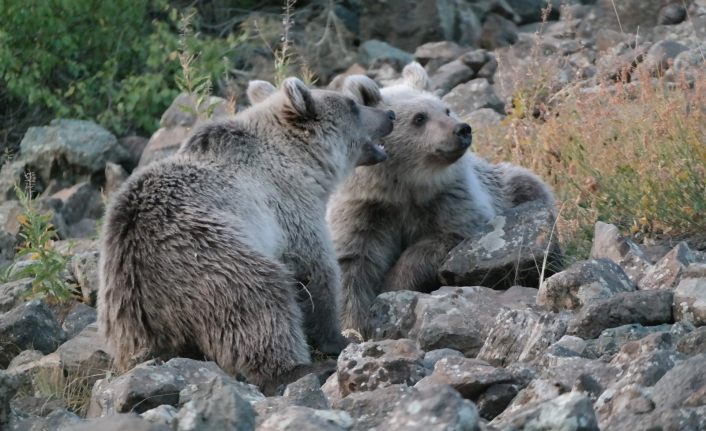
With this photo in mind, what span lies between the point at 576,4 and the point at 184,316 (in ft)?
36.5

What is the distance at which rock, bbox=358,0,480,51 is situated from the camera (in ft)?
50.3

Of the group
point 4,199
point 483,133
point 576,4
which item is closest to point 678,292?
point 483,133

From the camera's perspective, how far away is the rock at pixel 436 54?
13914 millimetres

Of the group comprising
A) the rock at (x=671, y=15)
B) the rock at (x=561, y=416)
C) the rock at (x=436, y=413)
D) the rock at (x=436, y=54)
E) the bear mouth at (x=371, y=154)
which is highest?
the rock at (x=436, y=413)

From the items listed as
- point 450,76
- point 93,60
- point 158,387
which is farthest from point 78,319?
point 93,60

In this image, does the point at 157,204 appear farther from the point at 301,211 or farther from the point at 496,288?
the point at 496,288

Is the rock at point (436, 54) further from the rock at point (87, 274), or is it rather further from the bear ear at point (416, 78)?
the rock at point (87, 274)

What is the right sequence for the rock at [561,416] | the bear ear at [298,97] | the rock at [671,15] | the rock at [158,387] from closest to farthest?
1. the rock at [561,416]
2. the rock at [158,387]
3. the bear ear at [298,97]
4. the rock at [671,15]

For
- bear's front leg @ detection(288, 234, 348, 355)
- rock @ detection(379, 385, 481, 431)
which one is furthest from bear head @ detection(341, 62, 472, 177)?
rock @ detection(379, 385, 481, 431)

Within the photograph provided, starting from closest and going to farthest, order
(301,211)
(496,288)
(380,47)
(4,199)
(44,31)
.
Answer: (301,211) → (496,288) → (4,199) → (44,31) → (380,47)

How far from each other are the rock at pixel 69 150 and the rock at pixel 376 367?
23.6ft

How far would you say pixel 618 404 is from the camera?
4.04 m

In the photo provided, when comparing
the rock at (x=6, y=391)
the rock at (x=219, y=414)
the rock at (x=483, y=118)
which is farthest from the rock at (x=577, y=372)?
the rock at (x=483, y=118)

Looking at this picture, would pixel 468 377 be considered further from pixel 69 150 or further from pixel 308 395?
pixel 69 150
